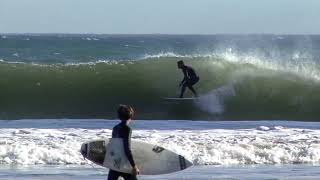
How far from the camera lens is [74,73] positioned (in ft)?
98.9

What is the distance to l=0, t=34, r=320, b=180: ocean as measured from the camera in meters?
15.8

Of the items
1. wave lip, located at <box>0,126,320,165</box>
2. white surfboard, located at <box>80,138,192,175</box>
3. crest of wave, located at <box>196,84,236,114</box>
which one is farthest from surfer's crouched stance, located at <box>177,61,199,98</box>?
white surfboard, located at <box>80,138,192,175</box>

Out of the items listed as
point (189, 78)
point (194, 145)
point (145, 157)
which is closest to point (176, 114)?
point (189, 78)

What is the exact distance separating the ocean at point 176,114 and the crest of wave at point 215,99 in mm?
31

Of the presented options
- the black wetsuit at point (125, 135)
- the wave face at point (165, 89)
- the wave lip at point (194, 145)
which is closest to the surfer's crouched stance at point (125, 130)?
the black wetsuit at point (125, 135)

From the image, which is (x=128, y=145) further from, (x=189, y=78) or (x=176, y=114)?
(x=189, y=78)

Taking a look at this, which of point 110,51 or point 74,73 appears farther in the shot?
point 110,51

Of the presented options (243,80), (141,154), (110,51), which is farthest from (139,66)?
(110,51)

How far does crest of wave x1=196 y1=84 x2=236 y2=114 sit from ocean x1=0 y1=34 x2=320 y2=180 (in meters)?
0.03

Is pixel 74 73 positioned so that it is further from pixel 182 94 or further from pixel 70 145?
pixel 70 145

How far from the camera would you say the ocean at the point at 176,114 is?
1577 centimetres

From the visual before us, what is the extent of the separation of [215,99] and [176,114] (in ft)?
5.89

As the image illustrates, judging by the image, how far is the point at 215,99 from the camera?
2666 cm

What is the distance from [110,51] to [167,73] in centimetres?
3090
